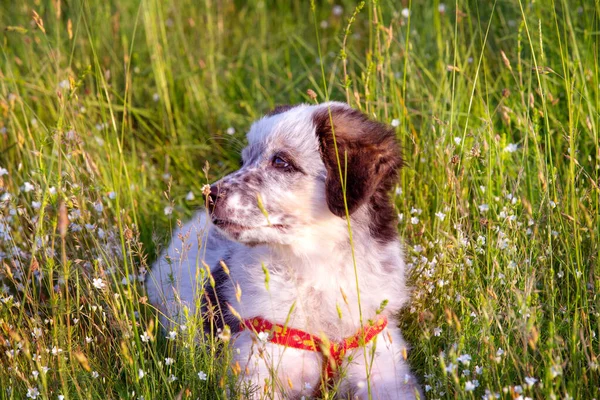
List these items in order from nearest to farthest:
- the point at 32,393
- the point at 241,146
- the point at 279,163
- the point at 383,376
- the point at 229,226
Result: 1. the point at 32,393
2. the point at 229,226
3. the point at 383,376
4. the point at 279,163
5. the point at 241,146

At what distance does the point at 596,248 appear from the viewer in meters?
3.16

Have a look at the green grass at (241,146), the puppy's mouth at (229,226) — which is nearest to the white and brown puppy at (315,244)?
the puppy's mouth at (229,226)

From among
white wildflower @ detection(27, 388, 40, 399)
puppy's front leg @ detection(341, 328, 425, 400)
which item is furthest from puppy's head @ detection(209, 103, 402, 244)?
white wildflower @ detection(27, 388, 40, 399)

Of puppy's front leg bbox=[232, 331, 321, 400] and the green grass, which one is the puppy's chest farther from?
the green grass

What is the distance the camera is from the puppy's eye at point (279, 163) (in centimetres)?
320

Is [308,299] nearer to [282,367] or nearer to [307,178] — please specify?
[282,367]

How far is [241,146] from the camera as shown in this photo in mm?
4328

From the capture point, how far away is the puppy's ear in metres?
2.99

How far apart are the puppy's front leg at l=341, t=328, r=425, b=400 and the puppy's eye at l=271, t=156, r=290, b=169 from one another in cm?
84

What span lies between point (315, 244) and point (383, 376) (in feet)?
2.08

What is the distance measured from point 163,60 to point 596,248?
11.8ft

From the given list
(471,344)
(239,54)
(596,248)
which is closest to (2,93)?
(239,54)

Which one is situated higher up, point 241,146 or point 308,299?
point 241,146

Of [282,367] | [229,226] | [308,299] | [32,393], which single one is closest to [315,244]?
[308,299]
